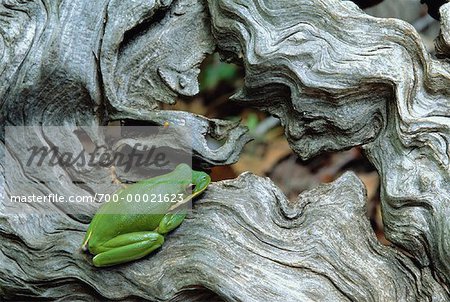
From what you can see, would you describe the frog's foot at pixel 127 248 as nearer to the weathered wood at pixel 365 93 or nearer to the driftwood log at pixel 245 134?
the driftwood log at pixel 245 134

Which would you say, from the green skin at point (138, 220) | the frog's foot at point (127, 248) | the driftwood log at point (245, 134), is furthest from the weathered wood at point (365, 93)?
the frog's foot at point (127, 248)

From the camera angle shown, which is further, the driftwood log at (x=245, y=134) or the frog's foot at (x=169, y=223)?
the frog's foot at (x=169, y=223)

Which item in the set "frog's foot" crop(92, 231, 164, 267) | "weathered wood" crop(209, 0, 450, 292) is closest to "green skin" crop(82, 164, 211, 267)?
"frog's foot" crop(92, 231, 164, 267)

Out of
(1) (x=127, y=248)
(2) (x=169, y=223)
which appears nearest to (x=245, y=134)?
(2) (x=169, y=223)

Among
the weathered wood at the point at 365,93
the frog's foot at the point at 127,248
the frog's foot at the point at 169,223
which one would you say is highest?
the weathered wood at the point at 365,93

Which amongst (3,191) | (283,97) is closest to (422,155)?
(283,97)

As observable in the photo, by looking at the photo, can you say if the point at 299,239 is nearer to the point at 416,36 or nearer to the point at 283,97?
the point at 283,97

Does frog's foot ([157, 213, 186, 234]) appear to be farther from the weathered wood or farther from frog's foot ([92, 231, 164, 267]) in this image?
the weathered wood
